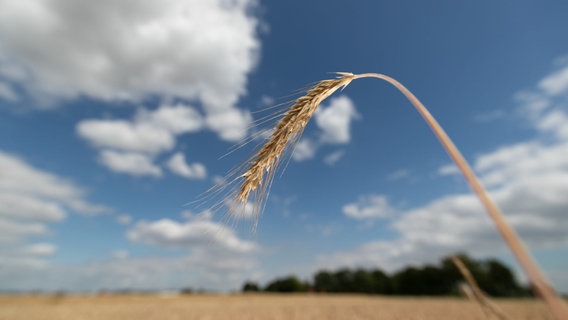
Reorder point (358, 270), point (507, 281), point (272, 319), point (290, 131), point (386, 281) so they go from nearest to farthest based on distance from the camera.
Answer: point (290, 131) < point (272, 319) < point (507, 281) < point (386, 281) < point (358, 270)

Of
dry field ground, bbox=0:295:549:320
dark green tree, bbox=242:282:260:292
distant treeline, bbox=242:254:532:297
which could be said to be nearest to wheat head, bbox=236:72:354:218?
dry field ground, bbox=0:295:549:320

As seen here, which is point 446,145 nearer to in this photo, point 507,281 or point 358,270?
point 507,281

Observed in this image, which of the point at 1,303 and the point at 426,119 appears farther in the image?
the point at 1,303

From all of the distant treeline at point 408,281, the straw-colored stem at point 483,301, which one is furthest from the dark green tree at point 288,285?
the straw-colored stem at point 483,301

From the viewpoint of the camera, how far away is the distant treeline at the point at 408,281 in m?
43.6

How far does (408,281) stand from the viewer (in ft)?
176

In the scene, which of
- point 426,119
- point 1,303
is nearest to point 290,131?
point 426,119

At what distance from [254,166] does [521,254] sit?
4.46 ft

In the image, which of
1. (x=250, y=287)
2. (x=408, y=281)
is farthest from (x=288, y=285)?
(x=408, y=281)

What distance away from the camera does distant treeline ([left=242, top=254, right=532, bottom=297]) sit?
43625 mm

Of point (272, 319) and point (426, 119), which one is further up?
point (272, 319)

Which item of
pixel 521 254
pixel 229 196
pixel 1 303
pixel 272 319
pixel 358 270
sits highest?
pixel 358 270

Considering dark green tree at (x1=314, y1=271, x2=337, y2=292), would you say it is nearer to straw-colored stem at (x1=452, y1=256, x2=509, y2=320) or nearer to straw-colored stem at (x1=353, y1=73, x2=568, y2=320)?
straw-colored stem at (x1=452, y1=256, x2=509, y2=320)

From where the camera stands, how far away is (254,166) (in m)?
1.89
